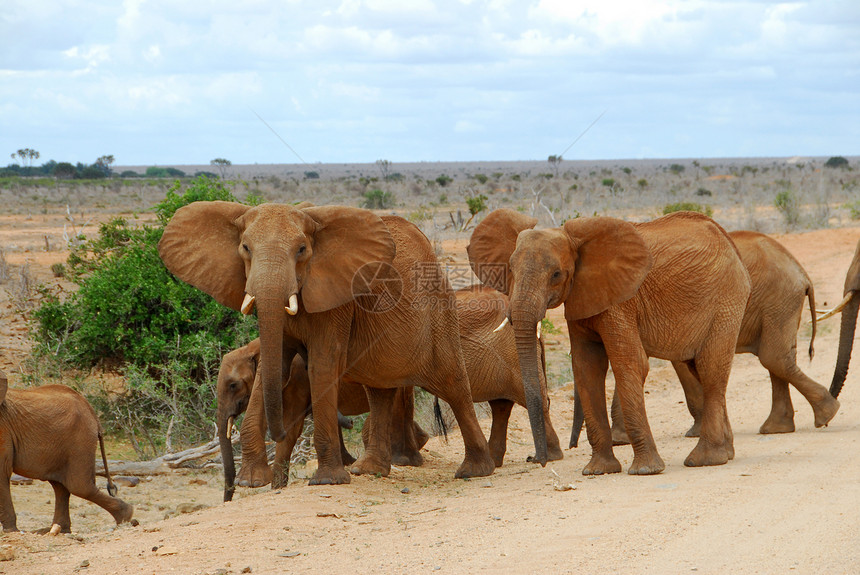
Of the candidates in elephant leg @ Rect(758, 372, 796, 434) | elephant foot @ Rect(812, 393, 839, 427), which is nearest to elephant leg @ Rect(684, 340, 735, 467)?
elephant leg @ Rect(758, 372, 796, 434)

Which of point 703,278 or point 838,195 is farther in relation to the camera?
point 838,195

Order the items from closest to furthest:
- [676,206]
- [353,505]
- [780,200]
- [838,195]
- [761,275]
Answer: [353,505]
[761,275]
[676,206]
[780,200]
[838,195]

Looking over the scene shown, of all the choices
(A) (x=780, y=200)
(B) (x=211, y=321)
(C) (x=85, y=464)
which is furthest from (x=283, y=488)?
(A) (x=780, y=200)

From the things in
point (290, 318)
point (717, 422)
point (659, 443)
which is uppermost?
point (290, 318)

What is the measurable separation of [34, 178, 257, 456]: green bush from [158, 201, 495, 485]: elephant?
356 cm

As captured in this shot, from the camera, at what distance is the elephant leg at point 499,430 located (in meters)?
8.88

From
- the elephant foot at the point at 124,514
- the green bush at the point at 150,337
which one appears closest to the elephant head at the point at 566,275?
the elephant foot at the point at 124,514

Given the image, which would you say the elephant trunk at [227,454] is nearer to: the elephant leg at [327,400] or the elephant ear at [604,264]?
the elephant leg at [327,400]

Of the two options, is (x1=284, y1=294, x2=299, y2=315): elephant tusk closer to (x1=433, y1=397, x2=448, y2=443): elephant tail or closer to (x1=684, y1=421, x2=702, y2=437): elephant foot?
(x1=433, y1=397, x2=448, y2=443): elephant tail

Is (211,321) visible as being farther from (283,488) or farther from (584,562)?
(584,562)

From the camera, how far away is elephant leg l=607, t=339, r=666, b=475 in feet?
23.1

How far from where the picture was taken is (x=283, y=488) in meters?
7.22

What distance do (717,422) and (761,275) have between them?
2.15 metres

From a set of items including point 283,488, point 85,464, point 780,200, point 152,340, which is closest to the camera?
point 283,488
